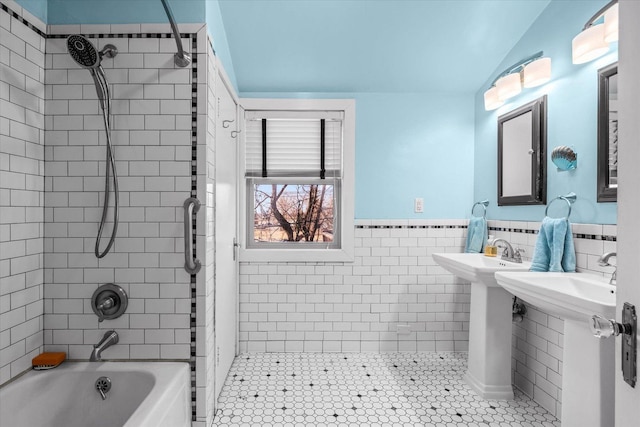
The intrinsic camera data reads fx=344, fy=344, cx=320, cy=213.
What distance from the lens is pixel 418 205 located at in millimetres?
2961

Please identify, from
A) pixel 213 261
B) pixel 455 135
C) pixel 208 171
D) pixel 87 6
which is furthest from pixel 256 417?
pixel 455 135

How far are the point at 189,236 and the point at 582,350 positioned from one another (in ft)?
6.23

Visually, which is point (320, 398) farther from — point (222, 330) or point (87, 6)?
point (87, 6)

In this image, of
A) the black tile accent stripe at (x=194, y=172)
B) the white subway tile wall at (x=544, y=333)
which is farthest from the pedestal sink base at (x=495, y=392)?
the black tile accent stripe at (x=194, y=172)

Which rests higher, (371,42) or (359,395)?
(371,42)

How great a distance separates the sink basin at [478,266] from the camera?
2.05 meters

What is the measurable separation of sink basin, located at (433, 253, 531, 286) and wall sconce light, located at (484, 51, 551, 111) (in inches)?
44.9

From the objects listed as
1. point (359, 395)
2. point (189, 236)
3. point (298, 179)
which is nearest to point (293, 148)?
point (298, 179)

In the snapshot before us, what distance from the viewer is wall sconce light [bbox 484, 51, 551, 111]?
2127 mm

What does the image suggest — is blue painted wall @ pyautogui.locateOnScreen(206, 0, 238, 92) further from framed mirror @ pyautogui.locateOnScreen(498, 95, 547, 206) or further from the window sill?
framed mirror @ pyautogui.locateOnScreen(498, 95, 547, 206)

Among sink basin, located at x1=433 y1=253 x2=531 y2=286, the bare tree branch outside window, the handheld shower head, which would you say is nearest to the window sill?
the bare tree branch outside window

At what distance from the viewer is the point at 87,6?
1.76 metres

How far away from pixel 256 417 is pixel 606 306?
1.82 m

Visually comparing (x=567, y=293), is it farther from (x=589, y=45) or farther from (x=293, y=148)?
(x=293, y=148)
